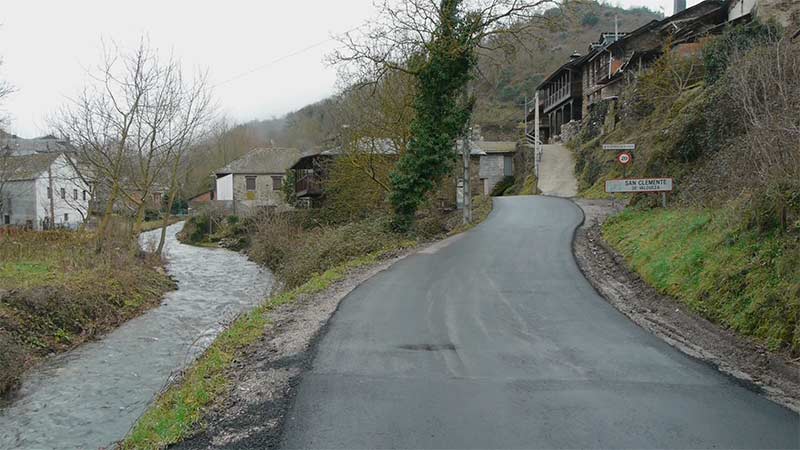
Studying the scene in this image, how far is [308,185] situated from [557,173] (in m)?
17.9

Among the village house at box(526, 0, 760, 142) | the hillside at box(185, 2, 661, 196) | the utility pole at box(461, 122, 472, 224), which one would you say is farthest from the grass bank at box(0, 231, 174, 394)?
the hillside at box(185, 2, 661, 196)

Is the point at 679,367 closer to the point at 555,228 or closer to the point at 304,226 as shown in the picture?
the point at 555,228

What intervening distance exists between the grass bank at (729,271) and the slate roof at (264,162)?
52.4m

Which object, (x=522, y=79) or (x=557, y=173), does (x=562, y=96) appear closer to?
(x=557, y=173)

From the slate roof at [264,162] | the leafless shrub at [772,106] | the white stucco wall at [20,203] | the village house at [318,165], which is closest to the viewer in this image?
the leafless shrub at [772,106]

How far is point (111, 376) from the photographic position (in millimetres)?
12469

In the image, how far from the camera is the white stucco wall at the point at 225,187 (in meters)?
63.8

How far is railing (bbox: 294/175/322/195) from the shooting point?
41.1m

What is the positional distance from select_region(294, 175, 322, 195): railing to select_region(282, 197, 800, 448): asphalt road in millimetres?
29014

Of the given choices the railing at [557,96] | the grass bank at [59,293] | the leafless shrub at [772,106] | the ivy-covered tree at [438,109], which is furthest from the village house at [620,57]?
the grass bank at [59,293]

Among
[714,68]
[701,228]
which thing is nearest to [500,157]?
[714,68]

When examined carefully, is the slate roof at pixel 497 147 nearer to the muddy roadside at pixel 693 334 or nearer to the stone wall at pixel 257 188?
the stone wall at pixel 257 188

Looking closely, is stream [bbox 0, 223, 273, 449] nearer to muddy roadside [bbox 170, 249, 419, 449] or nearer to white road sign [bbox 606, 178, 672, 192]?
muddy roadside [bbox 170, 249, 419, 449]

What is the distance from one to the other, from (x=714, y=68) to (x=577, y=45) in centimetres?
6683
